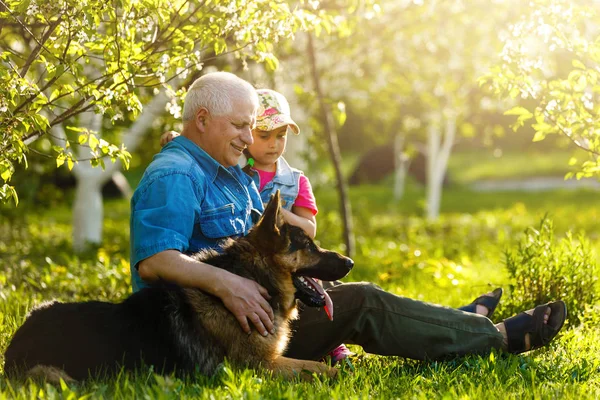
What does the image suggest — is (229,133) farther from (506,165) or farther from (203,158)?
(506,165)

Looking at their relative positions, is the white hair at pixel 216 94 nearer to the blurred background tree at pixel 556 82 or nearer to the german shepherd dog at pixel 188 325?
the german shepherd dog at pixel 188 325

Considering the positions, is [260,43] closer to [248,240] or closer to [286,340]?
[248,240]

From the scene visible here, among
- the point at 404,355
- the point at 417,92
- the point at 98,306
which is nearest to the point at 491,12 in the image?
the point at 417,92

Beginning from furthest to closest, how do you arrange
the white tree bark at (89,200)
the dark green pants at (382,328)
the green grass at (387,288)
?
the white tree bark at (89,200)
the dark green pants at (382,328)
the green grass at (387,288)

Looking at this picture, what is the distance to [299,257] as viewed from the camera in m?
3.91

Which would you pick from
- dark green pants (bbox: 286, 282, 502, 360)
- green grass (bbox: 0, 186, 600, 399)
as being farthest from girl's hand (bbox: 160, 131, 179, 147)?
green grass (bbox: 0, 186, 600, 399)

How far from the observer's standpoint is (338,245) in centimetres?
1017

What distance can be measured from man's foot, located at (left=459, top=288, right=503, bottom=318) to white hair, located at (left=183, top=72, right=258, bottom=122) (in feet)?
7.10

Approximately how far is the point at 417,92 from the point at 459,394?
1120cm

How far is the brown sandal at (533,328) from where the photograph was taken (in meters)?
4.48

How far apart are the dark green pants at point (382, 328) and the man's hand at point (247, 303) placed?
1.87 ft

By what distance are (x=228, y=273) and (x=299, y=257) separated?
43 centimetres

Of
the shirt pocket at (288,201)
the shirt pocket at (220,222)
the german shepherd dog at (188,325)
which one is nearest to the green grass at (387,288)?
the german shepherd dog at (188,325)

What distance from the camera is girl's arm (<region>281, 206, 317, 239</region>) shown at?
4617 millimetres
